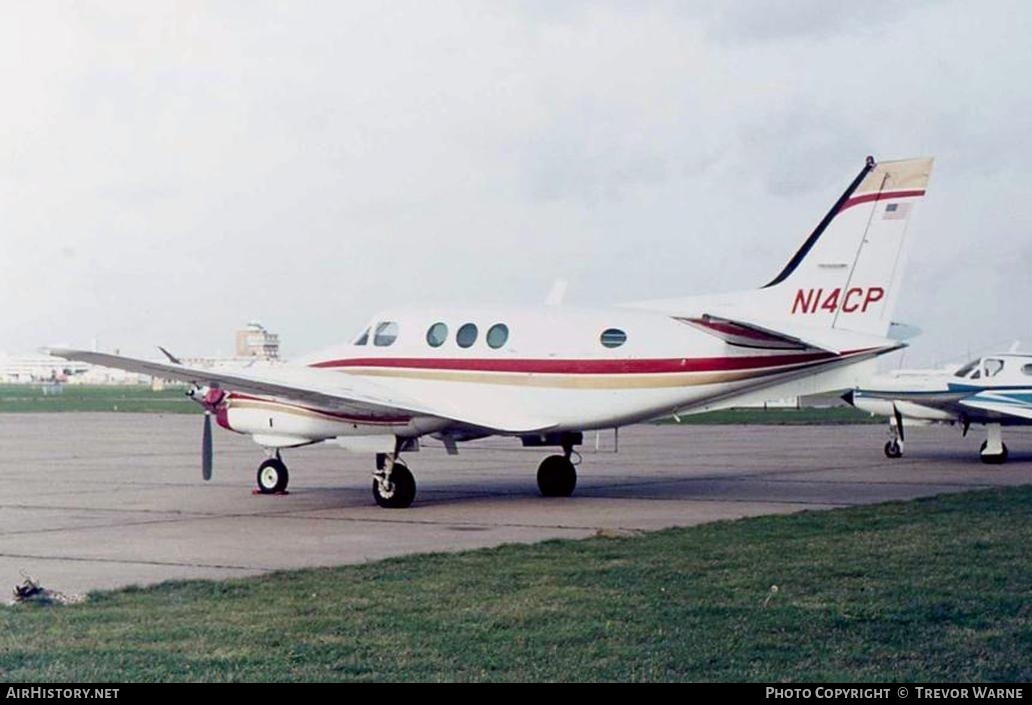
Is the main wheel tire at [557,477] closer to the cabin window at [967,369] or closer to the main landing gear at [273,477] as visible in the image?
the main landing gear at [273,477]

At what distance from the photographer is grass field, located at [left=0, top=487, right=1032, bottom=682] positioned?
804cm

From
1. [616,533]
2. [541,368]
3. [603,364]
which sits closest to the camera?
[616,533]

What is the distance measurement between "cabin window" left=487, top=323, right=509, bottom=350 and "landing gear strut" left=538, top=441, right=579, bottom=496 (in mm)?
2223

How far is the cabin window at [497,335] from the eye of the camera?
64.6ft

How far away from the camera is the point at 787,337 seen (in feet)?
59.6

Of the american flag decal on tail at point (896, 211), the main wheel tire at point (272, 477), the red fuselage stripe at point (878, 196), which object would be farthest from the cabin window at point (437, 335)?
the american flag decal on tail at point (896, 211)

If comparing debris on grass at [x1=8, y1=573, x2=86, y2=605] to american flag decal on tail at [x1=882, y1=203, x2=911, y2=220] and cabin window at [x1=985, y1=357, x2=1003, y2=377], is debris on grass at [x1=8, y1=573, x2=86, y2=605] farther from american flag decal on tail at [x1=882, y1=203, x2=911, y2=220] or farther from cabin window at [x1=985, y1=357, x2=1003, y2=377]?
cabin window at [x1=985, y1=357, x2=1003, y2=377]

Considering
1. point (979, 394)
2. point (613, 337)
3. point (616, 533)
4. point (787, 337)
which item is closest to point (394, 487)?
point (613, 337)

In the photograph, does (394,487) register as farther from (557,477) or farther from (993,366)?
(993,366)

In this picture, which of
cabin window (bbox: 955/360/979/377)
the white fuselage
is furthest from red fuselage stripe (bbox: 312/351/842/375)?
cabin window (bbox: 955/360/979/377)

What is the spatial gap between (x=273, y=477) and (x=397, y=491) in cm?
295

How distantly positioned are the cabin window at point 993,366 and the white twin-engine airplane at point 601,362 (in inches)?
490

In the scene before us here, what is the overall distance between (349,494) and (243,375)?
3568 millimetres

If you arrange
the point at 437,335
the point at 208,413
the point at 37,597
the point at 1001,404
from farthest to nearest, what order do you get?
1. the point at 1001,404
2. the point at 208,413
3. the point at 437,335
4. the point at 37,597
